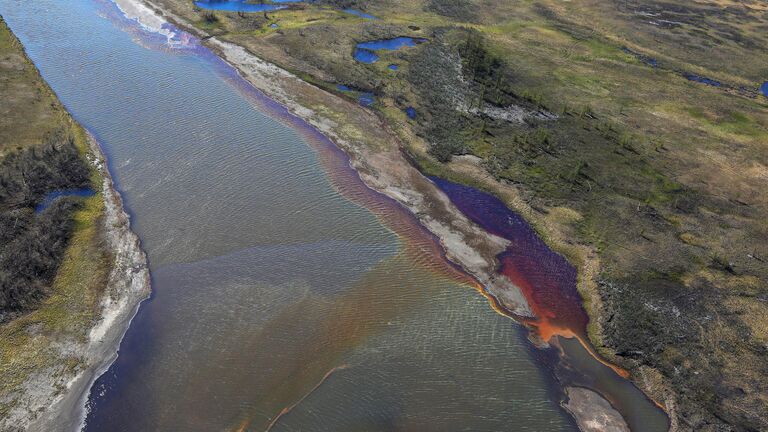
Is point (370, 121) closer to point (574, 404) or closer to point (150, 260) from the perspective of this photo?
point (150, 260)

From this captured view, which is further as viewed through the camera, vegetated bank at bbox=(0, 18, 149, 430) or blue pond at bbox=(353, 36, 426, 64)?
blue pond at bbox=(353, 36, 426, 64)

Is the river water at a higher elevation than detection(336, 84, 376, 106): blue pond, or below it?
below

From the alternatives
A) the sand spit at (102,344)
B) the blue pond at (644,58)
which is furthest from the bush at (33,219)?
the blue pond at (644,58)

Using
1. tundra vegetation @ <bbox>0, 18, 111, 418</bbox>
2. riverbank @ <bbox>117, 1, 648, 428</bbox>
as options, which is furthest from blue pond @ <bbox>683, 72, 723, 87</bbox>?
tundra vegetation @ <bbox>0, 18, 111, 418</bbox>

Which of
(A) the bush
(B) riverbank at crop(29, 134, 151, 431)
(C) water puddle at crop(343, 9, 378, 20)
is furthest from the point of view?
(C) water puddle at crop(343, 9, 378, 20)

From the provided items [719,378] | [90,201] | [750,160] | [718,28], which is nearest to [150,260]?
[90,201]

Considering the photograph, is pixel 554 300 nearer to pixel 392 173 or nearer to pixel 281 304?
pixel 392 173

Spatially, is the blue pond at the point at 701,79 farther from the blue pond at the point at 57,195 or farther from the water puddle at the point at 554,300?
the blue pond at the point at 57,195

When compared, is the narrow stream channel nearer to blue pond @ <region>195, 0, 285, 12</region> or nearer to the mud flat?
the mud flat
